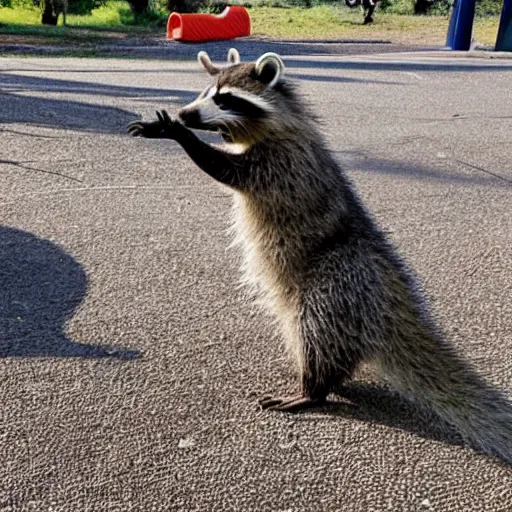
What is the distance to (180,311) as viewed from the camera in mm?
3387

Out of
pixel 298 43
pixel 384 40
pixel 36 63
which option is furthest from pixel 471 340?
pixel 384 40

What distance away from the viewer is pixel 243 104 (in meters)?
2.87

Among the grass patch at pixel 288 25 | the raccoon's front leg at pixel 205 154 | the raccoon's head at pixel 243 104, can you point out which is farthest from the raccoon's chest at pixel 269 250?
the grass patch at pixel 288 25

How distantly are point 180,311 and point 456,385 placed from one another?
134cm

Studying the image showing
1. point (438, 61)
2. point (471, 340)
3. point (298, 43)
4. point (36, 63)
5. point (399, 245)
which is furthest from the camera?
point (298, 43)

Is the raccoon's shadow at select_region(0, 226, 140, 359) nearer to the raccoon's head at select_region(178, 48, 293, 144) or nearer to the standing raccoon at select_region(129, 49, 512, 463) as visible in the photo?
the standing raccoon at select_region(129, 49, 512, 463)

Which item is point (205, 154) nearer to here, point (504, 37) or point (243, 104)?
point (243, 104)

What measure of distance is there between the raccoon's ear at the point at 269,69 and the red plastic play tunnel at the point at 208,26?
48.6 ft

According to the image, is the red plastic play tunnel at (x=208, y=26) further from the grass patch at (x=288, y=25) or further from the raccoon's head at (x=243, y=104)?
the raccoon's head at (x=243, y=104)

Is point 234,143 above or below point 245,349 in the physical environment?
above

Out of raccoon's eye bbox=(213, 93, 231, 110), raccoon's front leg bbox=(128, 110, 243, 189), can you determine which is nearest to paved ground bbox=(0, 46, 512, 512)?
raccoon's front leg bbox=(128, 110, 243, 189)

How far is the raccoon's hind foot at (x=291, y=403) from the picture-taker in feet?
8.71

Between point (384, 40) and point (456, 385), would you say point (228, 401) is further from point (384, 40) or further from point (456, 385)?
point (384, 40)

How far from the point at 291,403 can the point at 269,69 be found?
4.25ft
